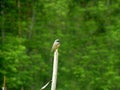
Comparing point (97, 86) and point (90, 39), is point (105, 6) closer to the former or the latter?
point (90, 39)

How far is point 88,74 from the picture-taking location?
21.5 metres

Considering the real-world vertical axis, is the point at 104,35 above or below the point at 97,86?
above

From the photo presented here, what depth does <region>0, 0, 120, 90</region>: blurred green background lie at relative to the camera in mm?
20656

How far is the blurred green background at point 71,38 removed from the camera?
20656mm

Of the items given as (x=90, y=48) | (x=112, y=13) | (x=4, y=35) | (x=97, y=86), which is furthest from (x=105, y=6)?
(x=4, y=35)

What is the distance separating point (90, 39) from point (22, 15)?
3.79 metres

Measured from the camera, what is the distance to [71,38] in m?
22.5

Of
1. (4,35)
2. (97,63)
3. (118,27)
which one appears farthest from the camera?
(97,63)

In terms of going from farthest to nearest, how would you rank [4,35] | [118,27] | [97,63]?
[97,63], [118,27], [4,35]

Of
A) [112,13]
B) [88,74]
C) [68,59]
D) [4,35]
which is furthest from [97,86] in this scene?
[4,35]

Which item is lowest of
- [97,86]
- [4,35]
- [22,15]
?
[97,86]

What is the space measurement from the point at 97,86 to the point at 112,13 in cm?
366

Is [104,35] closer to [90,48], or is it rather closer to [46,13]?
[90,48]

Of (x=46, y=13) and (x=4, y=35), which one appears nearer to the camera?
(x=4, y=35)
